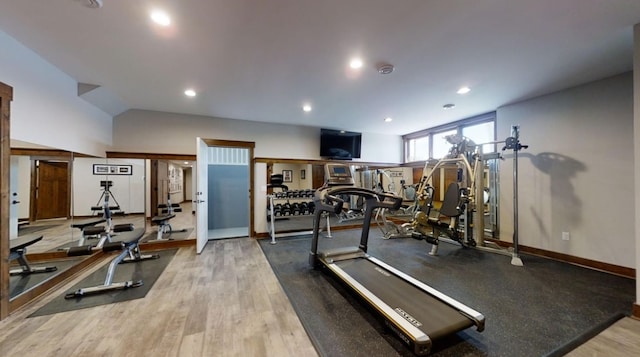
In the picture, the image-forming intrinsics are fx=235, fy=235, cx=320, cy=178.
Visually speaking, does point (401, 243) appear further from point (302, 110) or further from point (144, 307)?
point (144, 307)

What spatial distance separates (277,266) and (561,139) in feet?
16.0

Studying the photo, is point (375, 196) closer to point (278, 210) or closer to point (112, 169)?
point (278, 210)

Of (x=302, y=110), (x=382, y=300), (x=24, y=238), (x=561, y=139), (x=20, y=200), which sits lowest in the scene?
(x=382, y=300)

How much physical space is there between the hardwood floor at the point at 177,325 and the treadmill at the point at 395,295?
26.8 inches

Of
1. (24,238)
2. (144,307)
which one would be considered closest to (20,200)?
(24,238)

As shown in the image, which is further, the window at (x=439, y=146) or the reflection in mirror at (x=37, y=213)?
the window at (x=439, y=146)

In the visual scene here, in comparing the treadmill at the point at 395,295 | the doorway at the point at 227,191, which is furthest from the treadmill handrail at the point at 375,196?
the doorway at the point at 227,191

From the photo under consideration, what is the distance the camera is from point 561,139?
3725 millimetres

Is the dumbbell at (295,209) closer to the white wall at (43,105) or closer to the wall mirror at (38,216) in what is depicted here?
the wall mirror at (38,216)

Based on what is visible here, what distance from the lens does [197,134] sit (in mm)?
4977

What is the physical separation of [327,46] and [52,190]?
4220 mm

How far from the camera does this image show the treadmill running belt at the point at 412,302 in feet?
6.02

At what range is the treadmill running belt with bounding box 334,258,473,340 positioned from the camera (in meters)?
1.83

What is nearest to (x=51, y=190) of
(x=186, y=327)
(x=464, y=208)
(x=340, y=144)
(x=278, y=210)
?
(x=186, y=327)
